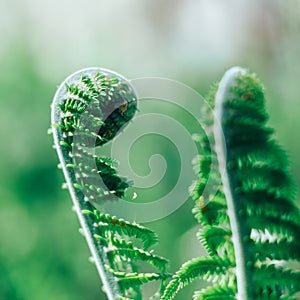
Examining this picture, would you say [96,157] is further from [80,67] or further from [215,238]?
[80,67]

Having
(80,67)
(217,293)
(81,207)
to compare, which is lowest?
(217,293)

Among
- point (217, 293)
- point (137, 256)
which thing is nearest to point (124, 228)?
point (137, 256)

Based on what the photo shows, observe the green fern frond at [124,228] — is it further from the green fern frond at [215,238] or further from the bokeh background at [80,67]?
the bokeh background at [80,67]

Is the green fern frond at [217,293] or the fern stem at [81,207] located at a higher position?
the fern stem at [81,207]

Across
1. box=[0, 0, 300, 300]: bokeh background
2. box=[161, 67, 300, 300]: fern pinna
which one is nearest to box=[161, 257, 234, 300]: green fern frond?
box=[161, 67, 300, 300]: fern pinna

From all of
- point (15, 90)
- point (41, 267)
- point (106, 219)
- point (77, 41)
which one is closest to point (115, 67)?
point (77, 41)

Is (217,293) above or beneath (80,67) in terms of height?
beneath

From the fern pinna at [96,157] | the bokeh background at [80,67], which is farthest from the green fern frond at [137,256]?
the bokeh background at [80,67]

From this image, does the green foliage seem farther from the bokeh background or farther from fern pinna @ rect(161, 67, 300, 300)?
the bokeh background
